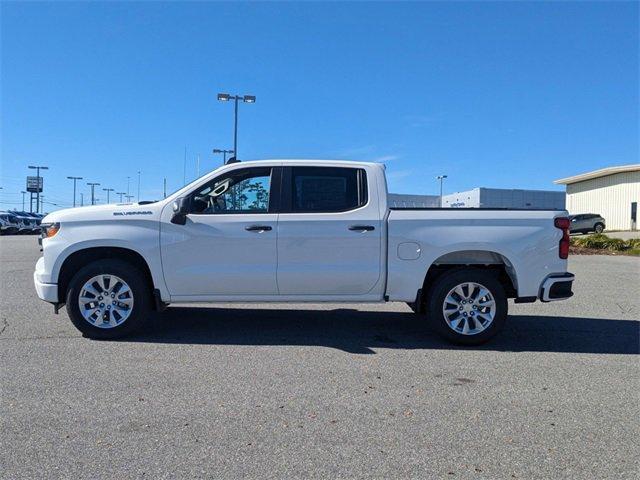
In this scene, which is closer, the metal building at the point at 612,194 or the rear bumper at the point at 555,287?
the rear bumper at the point at 555,287

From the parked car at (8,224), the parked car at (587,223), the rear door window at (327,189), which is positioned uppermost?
the parked car at (587,223)

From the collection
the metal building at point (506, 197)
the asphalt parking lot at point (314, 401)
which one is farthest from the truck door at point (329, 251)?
the metal building at point (506, 197)

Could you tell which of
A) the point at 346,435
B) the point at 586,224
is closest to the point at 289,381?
the point at 346,435

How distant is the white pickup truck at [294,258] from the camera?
5.93 metres

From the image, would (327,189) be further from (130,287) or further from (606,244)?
(606,244)

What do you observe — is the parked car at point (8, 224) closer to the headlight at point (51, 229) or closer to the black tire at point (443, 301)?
the headlight at point (51, 229)

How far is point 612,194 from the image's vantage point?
156 ft

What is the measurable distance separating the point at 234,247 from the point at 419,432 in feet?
10.0

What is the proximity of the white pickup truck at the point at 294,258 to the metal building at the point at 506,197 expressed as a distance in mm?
41183

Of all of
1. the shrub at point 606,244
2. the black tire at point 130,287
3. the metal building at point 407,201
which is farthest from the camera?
the shrub at point 606,244

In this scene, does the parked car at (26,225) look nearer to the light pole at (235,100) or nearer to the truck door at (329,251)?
the light pole at (235,100)

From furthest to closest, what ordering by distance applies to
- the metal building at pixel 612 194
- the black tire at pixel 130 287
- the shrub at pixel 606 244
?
the metal building at pixel 612 194, the shrub at pixel 606 244, the black tire at pixel 130 287

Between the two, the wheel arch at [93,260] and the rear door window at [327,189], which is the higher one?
the rear door window at [327,189]

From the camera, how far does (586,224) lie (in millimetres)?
39969
